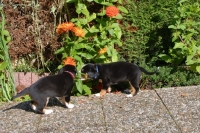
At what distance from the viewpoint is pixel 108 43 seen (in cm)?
670

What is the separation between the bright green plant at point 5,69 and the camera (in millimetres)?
6596

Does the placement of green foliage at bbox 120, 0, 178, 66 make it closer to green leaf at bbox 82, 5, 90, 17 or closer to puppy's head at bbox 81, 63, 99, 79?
green leaf at bbox 82, 5, 90, 17

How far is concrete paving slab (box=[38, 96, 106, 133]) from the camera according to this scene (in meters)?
5.24

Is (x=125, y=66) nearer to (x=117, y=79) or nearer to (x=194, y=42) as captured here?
(x=117, y=79)

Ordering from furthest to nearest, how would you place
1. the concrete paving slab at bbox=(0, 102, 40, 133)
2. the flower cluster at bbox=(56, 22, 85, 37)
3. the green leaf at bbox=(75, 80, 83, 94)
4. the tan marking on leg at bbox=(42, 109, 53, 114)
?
the green leaf at bbox=(75, 80, 83, 94) → the flower cluster at bbox=(56, 22, 85, 37) → the tan marking on leg at bbox=(42, 109, 53, 114) → the concrete paving slab at bbox=(0, 102, 40, 133)

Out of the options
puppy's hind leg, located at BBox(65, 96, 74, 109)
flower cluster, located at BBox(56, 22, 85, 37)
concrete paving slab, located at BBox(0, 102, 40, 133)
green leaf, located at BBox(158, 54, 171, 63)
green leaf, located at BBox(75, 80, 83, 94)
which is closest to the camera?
concrete paving slab, located at BBox(0, 102, 40, 133)

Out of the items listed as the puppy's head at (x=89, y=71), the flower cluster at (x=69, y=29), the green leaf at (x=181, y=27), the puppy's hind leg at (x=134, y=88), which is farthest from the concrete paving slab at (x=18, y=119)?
the green leaf at (x=181, y=27)

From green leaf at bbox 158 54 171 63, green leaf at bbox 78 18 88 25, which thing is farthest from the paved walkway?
green leaf at bbox 78 18 88 25

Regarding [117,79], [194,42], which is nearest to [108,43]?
[117,79]

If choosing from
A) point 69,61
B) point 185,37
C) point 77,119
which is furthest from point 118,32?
point 77,119

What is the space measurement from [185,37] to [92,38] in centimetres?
169

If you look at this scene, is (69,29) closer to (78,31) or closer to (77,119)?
(78,31)

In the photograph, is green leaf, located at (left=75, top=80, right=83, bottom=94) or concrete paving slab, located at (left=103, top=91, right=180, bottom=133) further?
green leaf, located at (left=75, top=80, right=83, bottom=94)

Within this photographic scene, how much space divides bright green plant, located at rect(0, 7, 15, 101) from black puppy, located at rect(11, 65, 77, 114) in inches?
47.2
